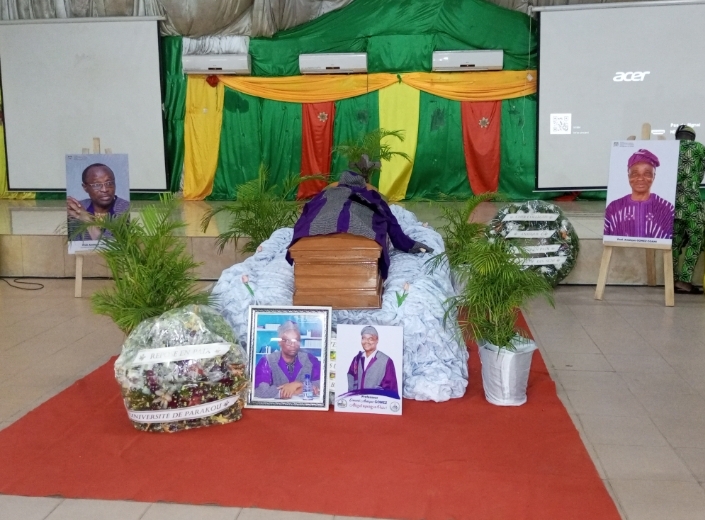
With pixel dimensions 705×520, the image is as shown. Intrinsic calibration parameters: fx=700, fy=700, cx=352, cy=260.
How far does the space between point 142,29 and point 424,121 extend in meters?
4.04

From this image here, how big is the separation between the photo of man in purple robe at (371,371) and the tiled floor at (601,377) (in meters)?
0.83

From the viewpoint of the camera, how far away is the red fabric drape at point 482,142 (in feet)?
30.1

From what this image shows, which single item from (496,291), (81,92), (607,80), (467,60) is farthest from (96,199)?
(607,80)

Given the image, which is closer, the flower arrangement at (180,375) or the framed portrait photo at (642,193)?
the flower arrangement at (180,375)

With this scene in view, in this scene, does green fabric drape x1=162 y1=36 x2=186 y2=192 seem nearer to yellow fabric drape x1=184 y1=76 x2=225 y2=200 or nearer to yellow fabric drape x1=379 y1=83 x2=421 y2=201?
yellow fabric drape x1=184 y1=76 x2=225 y2=200

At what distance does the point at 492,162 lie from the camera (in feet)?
30.4

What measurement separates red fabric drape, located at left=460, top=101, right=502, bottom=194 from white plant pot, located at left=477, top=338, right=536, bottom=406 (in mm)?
6255

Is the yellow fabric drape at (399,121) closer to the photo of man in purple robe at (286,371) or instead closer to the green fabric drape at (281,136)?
the green fabric drape at (281,136)

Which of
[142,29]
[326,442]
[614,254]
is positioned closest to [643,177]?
[614,254]

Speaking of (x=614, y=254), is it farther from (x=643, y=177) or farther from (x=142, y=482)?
(x=142, y=482)

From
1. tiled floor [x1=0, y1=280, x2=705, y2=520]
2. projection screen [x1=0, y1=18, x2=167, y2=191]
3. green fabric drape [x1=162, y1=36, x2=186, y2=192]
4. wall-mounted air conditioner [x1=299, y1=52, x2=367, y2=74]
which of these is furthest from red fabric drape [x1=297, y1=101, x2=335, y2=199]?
tiled floor [x1=0, y1=280, x2=705, y2=520]

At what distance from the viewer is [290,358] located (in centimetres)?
317

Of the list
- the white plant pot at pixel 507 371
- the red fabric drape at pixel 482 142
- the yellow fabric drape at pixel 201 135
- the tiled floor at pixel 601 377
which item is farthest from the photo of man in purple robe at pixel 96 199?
the red fabric drape at pixel 482 142

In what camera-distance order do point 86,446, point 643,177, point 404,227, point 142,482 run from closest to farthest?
point 142,482 → point 86,446 → point 404,227 → point 643,177
